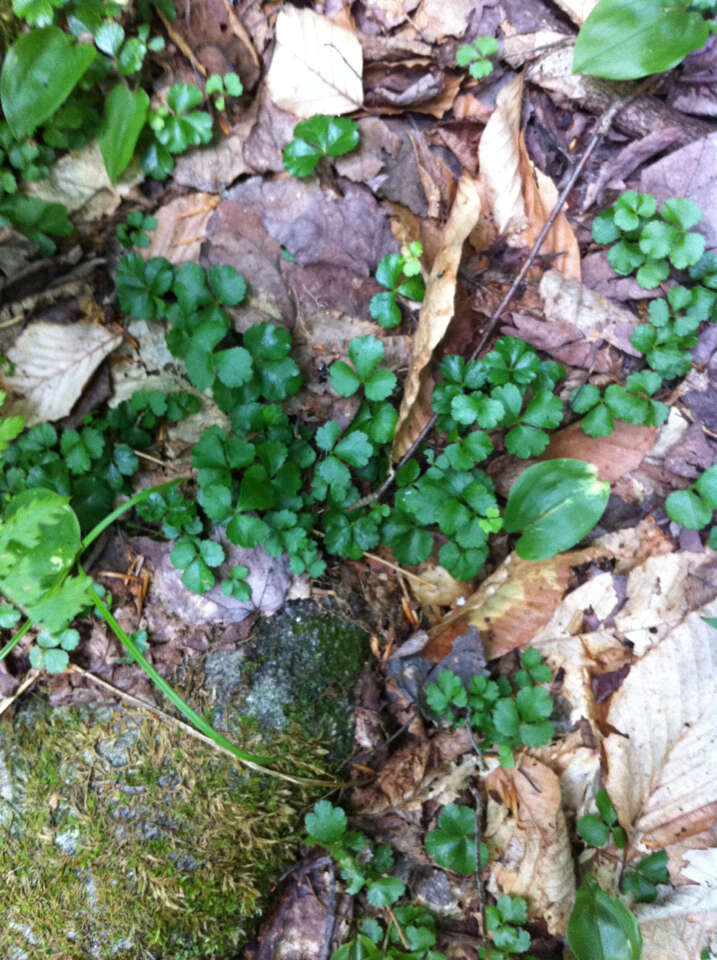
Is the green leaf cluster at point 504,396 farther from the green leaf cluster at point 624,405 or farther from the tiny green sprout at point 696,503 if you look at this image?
the tiny green sprout at point 696,503

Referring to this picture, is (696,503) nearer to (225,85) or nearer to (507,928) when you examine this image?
(507,928)

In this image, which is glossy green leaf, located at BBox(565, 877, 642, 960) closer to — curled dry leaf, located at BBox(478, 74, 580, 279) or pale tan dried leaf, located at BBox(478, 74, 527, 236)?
curled dry leaf, located at BBox(478, 74, 580, 279)

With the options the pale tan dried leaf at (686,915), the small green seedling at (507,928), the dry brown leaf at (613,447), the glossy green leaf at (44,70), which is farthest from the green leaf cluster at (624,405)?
the glossy green leaf at (44,70)

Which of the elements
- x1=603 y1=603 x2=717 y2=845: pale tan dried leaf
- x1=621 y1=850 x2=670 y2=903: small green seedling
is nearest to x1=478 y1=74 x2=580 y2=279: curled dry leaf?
x1=603 y1=603 x2=717 y2=845: pale tan dried leaf

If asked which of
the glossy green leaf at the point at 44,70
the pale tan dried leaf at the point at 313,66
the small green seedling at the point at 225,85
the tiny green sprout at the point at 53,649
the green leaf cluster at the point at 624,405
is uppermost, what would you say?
the pale tan dried leaf at the point at 313,66

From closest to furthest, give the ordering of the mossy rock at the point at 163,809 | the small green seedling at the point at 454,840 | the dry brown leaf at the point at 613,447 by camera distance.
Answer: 1. the mossy rock at the point at 163,809
2. the small green seedling at the point at 454,840
3. the dry brown leaf at the point at 613,447

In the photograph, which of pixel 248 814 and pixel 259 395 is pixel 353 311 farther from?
pixel 248 814
